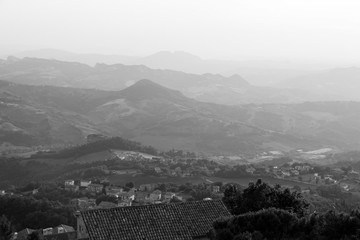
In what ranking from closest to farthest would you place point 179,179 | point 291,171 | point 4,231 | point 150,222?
point 150,222
point 4,231
point 179,179
point 291,171

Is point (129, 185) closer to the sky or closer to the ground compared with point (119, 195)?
closer to the ground

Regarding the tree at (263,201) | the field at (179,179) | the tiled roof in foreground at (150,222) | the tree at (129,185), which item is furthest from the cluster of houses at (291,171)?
the tiled roof in foreground at (150,222)

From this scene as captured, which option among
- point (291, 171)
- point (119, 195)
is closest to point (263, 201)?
point (119, 195)

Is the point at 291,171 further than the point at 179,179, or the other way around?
the point at 291,171

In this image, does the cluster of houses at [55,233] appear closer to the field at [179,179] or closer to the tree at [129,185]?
the tree at [129,185]

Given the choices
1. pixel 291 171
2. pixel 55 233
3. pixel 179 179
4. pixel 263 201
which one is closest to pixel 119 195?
pixel 55 233

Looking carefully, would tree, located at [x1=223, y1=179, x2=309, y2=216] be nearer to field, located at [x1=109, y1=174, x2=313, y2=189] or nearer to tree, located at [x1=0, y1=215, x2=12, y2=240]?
tree, located at [x1=0, y1=215, x2=12, y2=240]

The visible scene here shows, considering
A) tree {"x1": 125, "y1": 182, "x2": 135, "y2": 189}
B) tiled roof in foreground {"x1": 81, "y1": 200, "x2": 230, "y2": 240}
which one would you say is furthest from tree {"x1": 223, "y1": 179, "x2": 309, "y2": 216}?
tree {"x1": 125, "y1": 182, "x2": 135, "y2": 189}

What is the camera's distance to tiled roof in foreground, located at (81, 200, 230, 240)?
85.9 ft

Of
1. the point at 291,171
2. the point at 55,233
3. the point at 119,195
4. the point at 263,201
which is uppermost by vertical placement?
the point at 263,201

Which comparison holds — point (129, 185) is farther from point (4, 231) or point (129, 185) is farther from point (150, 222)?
point (150, 222)

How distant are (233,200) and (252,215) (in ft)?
33.8

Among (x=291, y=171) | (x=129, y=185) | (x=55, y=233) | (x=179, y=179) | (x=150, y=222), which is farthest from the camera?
(x=291, y=171)

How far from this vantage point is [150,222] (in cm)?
2709
